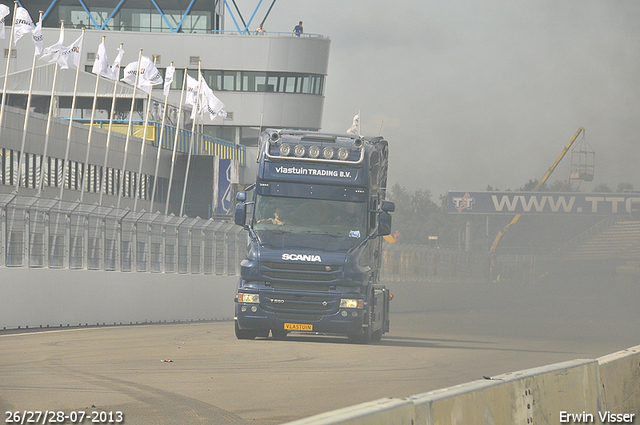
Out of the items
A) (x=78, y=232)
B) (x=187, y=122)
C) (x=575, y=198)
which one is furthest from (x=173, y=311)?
(x=575, y=198)

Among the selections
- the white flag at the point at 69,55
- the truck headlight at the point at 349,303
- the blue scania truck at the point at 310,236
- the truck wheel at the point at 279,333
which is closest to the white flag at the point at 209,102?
the white flag at the point at 69,55

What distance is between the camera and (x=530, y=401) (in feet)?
22.4

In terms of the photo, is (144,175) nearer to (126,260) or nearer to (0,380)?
(126,260)

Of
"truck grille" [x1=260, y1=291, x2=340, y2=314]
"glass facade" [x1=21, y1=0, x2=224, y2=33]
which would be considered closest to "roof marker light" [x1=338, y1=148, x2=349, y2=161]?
"truck grille" [x1=260, y1=291, x2=340, y2=314]

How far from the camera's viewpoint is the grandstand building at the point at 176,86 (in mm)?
58312

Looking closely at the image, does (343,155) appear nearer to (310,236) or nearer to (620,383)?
(310,236)

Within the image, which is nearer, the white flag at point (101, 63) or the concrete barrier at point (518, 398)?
the concrete barrier at point (518, 398)

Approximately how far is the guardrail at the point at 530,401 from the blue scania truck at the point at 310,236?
27.4 feet

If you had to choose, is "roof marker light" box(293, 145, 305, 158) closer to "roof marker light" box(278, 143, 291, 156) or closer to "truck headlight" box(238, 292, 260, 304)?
"roof marker light" box(278, 143, 291, 156)

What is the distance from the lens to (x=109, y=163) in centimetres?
5212

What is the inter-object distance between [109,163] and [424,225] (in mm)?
109474

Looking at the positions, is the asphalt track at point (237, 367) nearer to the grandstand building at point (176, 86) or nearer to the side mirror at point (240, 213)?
the side mirror at point (240, 213)

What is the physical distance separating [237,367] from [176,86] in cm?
5972

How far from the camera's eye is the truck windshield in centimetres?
1741
